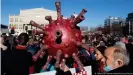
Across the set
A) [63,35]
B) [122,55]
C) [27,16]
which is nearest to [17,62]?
[63,35]

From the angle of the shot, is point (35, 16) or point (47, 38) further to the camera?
point (35, 16)

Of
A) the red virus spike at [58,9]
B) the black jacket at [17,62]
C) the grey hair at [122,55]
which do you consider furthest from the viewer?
the red virus spike at [58,9]

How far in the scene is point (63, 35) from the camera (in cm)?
699

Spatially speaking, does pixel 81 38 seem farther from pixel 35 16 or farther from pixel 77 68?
pixel 35 16

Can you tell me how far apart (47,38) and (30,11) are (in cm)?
10559

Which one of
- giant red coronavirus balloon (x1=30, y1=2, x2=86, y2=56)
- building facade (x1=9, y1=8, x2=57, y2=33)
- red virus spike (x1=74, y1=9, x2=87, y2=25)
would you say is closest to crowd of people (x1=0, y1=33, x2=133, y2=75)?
giant red coronavirus balloon (x1=30, y1=2, x2=86, y2=56)

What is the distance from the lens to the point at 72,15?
7449 mm

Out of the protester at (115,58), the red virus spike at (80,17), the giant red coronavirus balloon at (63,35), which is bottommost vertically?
the protester at (115,58)

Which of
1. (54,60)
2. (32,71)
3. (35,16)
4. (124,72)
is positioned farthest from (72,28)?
(35,16)

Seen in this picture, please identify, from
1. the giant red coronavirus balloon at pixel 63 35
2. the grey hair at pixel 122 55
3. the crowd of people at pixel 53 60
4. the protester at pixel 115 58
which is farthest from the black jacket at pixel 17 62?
the grey hair at pixel 122 55

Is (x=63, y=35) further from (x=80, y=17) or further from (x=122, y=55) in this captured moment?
(x=122, y=55)

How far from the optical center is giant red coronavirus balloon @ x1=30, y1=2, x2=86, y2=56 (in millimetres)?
6977

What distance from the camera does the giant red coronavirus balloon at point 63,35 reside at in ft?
22.9

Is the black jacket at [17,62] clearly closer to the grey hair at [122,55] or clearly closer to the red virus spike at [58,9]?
the red virus spike at [58,9]
